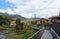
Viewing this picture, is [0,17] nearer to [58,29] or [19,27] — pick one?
[19,27]

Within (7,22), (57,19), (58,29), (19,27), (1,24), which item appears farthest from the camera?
(7,22)

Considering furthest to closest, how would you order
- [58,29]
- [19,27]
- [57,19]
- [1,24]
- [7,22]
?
1. [7,22]
2. [1,24]
3. [19,27]
4. [57,19]
5. [58,29]

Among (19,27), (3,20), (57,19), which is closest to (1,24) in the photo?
(3,20)

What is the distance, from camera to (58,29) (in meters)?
31.3

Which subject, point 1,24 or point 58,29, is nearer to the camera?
point 58,29

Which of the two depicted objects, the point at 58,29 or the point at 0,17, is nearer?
the point at 58,29

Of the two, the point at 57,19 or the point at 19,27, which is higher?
the point at 57,19

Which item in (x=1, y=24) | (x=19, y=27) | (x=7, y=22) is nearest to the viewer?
(x=19, y=27)

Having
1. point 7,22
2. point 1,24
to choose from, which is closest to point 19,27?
point 1,24

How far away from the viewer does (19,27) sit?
213 ft

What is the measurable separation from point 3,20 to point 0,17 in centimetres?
289

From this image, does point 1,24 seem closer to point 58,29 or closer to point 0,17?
point 0,17

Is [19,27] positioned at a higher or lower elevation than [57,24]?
lower

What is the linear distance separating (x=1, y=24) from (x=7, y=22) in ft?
28.3
